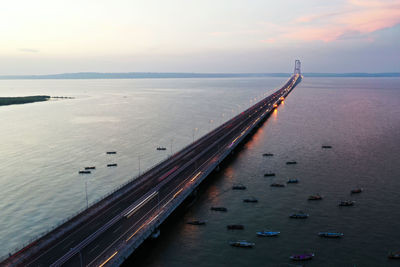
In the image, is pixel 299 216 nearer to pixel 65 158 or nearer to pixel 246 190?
pixel 246 190

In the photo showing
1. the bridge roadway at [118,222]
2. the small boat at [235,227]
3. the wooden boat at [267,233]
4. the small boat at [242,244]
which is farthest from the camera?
the small boat at [235,227]

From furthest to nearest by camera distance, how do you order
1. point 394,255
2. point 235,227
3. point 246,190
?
point 246,190 → point 235,227 → point 394,255

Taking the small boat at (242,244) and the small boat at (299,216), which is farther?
the small boat at (299,216)

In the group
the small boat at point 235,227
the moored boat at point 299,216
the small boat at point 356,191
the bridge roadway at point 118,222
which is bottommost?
the small boat at point 235,227

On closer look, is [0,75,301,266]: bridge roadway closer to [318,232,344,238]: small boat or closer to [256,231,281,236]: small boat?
[256,231,281,236]: small boat

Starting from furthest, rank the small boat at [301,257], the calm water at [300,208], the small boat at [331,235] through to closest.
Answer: the small boat at [331,235], the calm water at [300,208], the small boat at [301,257]

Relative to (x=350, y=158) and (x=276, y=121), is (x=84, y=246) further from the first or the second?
(x=276, y=121)

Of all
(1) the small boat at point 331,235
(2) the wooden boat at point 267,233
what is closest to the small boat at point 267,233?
(2) the wooden boat at point 267,233

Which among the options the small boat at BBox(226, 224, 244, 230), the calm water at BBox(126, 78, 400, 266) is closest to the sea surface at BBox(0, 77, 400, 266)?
the calm water at BBox(126, 78, 400, 266)

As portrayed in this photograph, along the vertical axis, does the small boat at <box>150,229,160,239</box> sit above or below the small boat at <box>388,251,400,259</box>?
above

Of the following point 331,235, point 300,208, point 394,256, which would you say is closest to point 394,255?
point 394,256

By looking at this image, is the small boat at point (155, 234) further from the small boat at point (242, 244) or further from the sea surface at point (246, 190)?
the small boat at point (242, 244)
